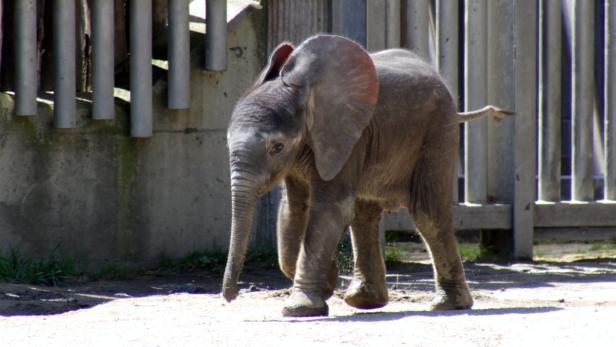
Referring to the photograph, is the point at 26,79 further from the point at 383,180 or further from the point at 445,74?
the point at 445,74

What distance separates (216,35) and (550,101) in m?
2.85

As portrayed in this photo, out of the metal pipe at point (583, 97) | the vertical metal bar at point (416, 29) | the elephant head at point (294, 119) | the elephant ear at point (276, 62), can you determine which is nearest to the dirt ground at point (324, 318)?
the elephant head at point (294, 119)

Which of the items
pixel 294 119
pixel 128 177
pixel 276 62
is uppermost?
pixel 276 62

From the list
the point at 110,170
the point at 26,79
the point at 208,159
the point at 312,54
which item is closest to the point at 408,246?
the point at 208,159

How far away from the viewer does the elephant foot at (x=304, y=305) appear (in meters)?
6.18

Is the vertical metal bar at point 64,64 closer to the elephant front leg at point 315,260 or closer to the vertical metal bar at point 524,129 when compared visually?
the elephant front leg at point 315,260

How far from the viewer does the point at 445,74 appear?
9.68 metres

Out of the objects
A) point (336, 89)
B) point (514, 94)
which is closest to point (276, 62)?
point (336, 89)

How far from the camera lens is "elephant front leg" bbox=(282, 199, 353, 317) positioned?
20.3 feet

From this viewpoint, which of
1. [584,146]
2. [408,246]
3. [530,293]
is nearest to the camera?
[530,293]

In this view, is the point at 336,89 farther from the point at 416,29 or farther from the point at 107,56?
the point at 416,29

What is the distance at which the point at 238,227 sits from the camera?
5.93m

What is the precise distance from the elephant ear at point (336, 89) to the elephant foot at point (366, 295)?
96 centimetres

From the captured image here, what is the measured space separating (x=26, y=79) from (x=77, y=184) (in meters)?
0.89
